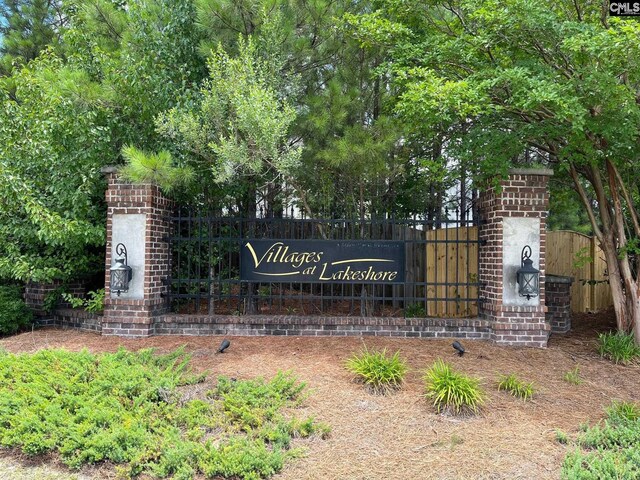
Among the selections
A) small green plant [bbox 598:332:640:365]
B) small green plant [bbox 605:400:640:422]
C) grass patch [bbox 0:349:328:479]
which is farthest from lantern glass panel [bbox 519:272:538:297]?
grass patch [bbox 0:349:328:479]

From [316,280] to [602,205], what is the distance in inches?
158

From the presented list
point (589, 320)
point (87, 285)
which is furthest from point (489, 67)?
point (87, 285)

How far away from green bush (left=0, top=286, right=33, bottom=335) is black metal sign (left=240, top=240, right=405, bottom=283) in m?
3.39

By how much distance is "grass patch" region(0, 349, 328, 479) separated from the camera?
10.3ft

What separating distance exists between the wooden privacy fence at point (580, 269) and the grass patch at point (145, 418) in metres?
6.97

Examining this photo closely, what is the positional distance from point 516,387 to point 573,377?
0.88 metres

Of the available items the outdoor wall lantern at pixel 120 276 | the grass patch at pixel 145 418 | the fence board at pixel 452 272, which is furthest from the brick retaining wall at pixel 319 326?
the grass patch at pixel 145 418

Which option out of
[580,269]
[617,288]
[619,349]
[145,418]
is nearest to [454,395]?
[145,418]

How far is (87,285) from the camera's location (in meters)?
A: 7.41

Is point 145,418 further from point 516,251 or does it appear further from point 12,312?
point 516,251

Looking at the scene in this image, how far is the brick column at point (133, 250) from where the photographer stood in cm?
601

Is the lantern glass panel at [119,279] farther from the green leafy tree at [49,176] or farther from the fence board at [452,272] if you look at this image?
the fence board at [452,272]

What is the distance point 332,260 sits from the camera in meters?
6.25

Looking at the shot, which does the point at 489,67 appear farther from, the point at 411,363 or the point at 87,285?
the point at 87,285
